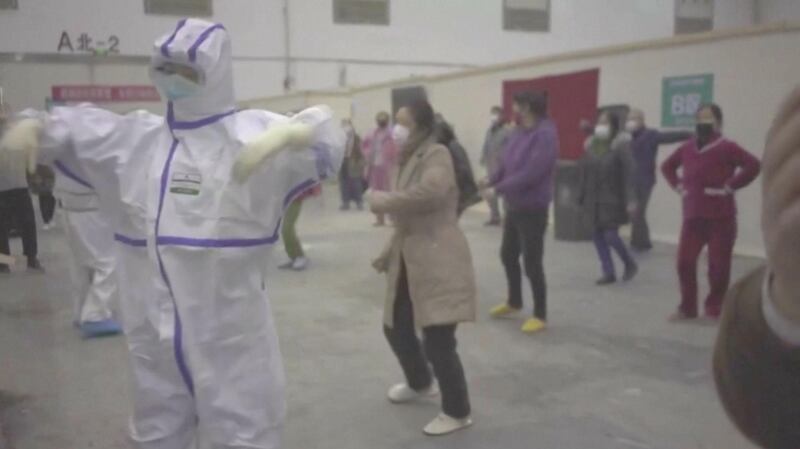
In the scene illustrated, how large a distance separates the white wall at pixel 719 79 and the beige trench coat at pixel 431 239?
351 cm

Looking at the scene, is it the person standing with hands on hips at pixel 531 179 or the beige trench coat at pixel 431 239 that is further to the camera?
the person standing with hands on hips at pixel 531 179

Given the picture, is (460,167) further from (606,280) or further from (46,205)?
(46,205)

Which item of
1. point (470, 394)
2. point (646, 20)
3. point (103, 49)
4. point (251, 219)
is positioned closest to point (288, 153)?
point (251, 219)

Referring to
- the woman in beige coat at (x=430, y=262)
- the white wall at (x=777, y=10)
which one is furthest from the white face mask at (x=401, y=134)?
the white wall at (x=777, y=10)

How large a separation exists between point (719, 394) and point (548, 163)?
4141mm

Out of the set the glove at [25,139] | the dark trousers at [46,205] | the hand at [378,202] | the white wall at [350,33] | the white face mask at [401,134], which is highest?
the white wall at [350,33]

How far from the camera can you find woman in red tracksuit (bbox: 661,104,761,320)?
16.8 ft

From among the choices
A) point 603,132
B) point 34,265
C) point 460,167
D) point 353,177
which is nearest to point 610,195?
point 603,132

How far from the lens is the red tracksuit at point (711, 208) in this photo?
5.11 m

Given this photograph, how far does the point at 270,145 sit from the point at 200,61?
0.38 meters

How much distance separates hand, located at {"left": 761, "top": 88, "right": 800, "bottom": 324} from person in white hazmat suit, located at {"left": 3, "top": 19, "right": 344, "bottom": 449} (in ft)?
5.21

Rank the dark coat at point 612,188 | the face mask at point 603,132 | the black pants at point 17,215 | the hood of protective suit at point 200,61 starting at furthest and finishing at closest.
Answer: the black pants at point 17,215 → the face mask at point 603,132 → the dark coat at point 612,188 → the hood of protective suit at point 200,61

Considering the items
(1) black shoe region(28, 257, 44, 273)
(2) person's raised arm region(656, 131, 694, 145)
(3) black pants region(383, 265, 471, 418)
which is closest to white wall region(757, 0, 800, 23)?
(2) person's raised arm region(656, 131, 694, 145)

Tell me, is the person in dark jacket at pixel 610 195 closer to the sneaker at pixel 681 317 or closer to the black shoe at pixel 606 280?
the black shoe at pixel 606 280
